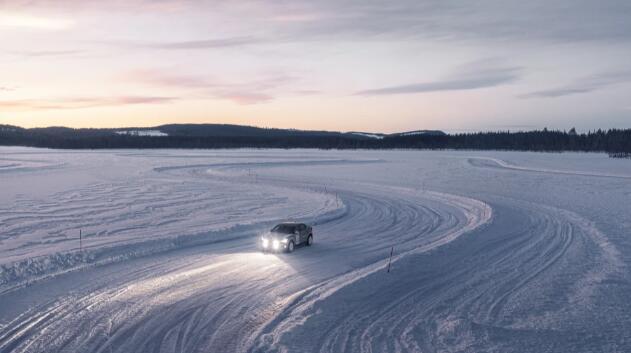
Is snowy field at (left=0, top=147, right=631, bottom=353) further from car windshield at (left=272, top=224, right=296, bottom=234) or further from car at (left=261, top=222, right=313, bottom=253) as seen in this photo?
car windshield at (left=272, top=224, right=296, bottom=234)

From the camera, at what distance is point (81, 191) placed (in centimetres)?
4750

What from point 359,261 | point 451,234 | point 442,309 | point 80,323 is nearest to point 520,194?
point 451,234

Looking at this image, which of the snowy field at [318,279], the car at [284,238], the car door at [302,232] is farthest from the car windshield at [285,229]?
the snowy field at [318,279]

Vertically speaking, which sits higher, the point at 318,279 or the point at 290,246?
the point at 290,246

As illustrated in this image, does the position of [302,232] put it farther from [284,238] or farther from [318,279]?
[318,279]

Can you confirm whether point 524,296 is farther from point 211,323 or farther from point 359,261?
point 211,323

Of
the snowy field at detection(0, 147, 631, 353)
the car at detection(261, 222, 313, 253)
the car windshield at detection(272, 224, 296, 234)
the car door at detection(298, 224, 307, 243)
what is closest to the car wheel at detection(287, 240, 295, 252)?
the car at detection(261, 222, 313, 253)

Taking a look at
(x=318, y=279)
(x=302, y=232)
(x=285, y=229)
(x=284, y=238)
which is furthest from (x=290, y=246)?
(x=318, y=279)

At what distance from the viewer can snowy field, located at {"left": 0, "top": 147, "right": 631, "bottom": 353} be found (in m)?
13.1

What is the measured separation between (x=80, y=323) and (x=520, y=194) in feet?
139

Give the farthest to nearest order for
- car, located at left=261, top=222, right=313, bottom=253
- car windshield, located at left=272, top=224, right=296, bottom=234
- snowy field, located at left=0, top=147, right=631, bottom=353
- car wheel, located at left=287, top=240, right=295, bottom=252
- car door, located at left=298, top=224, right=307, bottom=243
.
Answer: car door, located at left=298, top=224, right=307, bottom=243 → car windshield, located at left=272, top=224, right=296, bottom=234 → car wheel, located at left=287, top=240, right=295, bottom=252 → car, located at left=261, top=222, right=313, bottom=253 → snowy field, located at left=0, top=147, right=631, bottom=353

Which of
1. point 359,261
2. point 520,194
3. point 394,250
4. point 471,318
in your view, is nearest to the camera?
point 471,318

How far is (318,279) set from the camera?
18531 mm

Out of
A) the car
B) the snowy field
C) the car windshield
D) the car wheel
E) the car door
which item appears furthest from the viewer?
the car door
